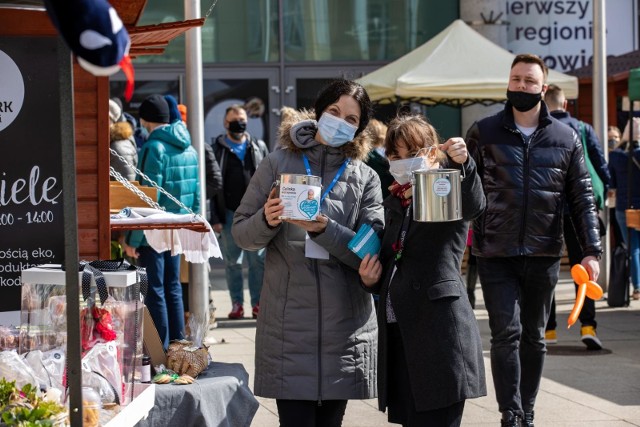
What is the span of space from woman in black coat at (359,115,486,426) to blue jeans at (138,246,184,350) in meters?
3.78

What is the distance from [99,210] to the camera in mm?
5000

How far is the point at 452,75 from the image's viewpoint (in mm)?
12930

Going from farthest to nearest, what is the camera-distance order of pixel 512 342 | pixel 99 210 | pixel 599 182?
pixel 599 182
pixel 512 342
pixel 99 210

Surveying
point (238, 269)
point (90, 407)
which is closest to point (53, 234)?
point (90, 407)

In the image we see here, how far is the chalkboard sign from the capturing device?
15.0 feet

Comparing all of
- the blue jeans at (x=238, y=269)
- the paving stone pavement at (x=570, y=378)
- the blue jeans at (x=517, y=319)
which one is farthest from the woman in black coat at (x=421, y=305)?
the blue jeans at (x=238, y=269)

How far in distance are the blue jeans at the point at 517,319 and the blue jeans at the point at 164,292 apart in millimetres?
2816

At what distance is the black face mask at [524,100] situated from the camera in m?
6.15

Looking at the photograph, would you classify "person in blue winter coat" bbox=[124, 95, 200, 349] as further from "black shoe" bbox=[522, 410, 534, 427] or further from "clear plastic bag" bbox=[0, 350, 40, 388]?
"clear plastic bag" bbox=[0, 350, 40, 388]

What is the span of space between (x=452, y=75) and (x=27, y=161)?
8.80 m

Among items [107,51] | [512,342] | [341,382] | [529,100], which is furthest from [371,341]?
[107,51]

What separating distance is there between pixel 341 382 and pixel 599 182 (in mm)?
5607

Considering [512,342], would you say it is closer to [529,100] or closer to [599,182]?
[529,100]

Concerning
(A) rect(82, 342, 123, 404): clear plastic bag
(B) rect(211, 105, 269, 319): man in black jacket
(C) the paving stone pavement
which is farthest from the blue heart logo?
(B) rect(211, 105, 269, 319): man in black jacket
